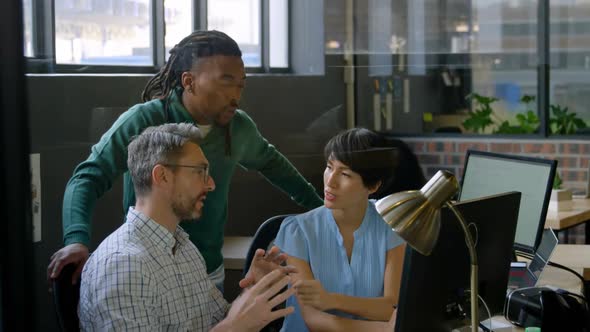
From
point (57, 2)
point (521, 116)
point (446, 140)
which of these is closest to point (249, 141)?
point (57, 2)

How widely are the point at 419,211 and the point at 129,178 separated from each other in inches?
33.0

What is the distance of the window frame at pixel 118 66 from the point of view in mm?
2172

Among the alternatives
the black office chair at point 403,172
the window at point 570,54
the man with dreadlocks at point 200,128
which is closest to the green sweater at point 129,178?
the man with dreadlocks at point 200,128

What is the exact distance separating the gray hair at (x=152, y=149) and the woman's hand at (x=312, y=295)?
0.50 meters

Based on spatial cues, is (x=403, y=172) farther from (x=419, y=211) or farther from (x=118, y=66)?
(x=419, y=211)

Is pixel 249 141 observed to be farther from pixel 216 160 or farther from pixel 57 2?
pixel 57 2

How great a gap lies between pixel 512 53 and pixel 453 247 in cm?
426

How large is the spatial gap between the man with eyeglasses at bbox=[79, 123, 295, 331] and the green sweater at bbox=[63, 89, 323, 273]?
0.24ft

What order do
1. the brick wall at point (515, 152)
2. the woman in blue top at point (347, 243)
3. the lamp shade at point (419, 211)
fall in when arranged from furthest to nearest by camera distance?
the brick wall at point (515, 152)
the woman in blue top at point (347, 243)
the lamp shade at point (419, 211)

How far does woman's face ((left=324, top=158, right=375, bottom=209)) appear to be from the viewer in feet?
8.35

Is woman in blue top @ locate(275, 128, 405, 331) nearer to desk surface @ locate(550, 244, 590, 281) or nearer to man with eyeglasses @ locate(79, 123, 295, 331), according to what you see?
man with eyeglasses @ locate(79, 123, 295, 331)

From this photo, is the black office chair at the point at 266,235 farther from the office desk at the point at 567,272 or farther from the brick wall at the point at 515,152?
the brick wall at the point at 515,152

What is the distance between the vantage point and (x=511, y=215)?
2096 mm

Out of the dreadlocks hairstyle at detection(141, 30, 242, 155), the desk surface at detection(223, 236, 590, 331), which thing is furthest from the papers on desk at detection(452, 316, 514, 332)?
the dreadlocks hairstyle at detection(141, 30, 242, 155)
